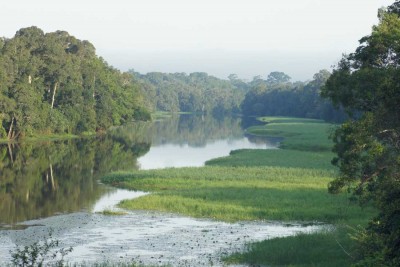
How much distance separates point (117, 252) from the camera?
30.7 metres

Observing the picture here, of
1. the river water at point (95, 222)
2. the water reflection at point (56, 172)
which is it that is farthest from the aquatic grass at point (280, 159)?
A: the water reflection at point (56, 172)

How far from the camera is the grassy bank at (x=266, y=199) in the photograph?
95.0 feet

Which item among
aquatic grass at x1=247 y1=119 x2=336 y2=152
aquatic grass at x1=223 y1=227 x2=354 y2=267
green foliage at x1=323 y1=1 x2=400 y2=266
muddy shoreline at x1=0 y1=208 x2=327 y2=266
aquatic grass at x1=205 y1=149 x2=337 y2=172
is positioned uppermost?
green foliage at x1=323 y1=1 x2=400 y2=266

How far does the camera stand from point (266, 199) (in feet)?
149

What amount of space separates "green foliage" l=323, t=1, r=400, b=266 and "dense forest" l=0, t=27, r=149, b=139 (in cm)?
6738

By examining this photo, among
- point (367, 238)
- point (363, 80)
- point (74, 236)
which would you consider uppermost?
point (363, 80)

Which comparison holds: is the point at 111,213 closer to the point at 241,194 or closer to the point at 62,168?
the point at 241,194

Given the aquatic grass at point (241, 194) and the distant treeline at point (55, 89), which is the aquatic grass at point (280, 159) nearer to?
the aquatic grass at point (241, 194)

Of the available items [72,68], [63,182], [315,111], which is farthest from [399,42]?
[315,111]

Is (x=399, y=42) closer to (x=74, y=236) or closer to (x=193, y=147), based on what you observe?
(x=74, y=236)

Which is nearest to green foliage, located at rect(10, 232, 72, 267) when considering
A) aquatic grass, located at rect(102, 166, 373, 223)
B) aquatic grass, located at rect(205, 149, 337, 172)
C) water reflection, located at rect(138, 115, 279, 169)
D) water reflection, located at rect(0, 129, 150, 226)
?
water reflection, located at rect(0, 129, 150, 226)

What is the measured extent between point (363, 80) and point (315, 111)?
484 ft

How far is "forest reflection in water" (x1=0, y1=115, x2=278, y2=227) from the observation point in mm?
44844

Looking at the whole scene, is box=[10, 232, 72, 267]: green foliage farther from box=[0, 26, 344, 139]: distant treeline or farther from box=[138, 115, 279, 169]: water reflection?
box=[0, 26, 344, 139]: distant treeline
